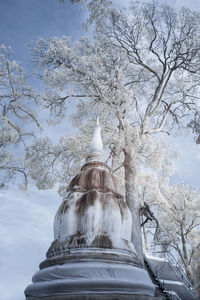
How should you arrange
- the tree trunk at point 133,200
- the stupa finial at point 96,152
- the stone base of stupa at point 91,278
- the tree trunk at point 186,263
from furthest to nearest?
1. the tree trunk at point 186,263
2. the tree trunk at point 133,200
3. the stupa finial at point 96,152
4. the stone base of stupa at point 91,278

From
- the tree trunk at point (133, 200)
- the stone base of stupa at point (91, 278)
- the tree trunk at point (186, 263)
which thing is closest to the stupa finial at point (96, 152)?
the stone base of stupa at point (91, 278)

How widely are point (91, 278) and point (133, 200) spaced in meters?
7.03

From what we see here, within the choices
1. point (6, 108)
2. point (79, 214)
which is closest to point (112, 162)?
point (6, 108)

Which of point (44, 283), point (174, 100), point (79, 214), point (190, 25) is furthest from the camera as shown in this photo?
point (174, 100)

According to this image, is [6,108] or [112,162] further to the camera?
[6,108]

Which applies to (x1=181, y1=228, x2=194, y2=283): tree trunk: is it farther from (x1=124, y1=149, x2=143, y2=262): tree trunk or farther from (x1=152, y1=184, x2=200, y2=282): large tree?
(x1=124, y1=149, x2=143, y2=262): tree trunk

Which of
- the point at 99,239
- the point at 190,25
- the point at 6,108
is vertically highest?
the point at 190,25

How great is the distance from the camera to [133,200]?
8.62 m

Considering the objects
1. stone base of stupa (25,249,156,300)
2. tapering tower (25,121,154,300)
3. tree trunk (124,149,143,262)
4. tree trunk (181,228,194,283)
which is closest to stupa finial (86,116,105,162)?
tapering tower (25,121,154,300)

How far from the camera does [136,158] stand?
32.8 ft

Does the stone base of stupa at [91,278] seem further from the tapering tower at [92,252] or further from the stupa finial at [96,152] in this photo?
the stupa finial at [96,152]

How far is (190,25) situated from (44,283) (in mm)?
13595

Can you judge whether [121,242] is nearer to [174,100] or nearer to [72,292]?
[72,292]

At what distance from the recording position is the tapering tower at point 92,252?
1.72 metres
